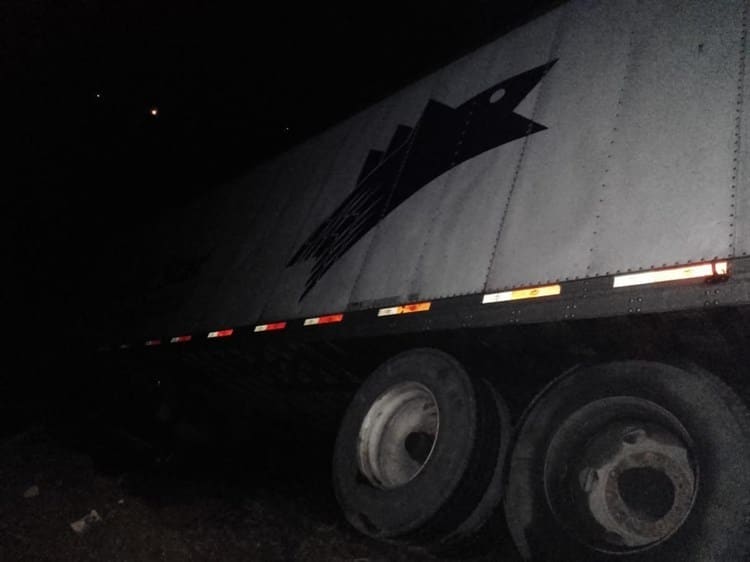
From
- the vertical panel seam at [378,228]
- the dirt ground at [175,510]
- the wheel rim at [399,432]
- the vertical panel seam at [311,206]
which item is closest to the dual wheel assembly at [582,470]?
the wheel rim at [399,432]

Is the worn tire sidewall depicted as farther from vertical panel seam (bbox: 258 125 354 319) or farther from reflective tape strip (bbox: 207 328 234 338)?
reflective tape strip (bbox: 207 328 234 338)

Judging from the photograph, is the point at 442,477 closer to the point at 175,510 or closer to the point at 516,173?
the point at 516,173

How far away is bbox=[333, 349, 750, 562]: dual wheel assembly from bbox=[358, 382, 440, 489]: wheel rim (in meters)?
0.28

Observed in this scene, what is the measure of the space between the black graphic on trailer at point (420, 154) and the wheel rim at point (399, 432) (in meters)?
1.62

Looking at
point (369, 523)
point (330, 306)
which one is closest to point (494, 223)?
point (330, 306)

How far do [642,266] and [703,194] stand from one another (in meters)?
0.49

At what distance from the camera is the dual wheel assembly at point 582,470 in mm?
2365

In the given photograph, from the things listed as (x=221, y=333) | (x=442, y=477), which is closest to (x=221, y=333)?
(x=221, y=333)

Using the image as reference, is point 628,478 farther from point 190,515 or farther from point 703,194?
point 190,515

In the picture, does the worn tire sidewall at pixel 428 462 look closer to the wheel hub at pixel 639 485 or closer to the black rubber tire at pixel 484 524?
the black rubber tire at pixel 484 524

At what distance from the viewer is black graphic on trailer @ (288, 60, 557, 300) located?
4.07 metres

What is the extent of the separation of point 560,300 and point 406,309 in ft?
4.24

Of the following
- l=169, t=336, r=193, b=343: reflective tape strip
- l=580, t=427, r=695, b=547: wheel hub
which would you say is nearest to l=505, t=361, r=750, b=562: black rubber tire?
l=580, t=427, r=695, b=547: wheel hub

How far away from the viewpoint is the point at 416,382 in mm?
3699
